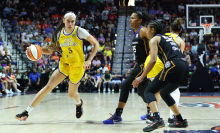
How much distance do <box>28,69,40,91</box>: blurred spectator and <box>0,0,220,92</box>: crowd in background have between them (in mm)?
48

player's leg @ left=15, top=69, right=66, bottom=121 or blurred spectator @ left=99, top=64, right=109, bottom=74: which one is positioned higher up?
player's leg @ left=15, top=69, right=66, bottom=121

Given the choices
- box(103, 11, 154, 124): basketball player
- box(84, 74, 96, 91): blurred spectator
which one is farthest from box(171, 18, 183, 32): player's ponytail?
box(84, 74, 96, 91): blurred spectator

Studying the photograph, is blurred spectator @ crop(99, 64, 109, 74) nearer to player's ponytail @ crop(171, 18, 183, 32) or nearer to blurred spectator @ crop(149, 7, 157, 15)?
blurred spectator @ crop(149, 7, 157, 15)

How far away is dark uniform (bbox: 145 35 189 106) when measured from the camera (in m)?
4.02

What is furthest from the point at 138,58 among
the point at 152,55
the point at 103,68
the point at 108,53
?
the point at 108,53

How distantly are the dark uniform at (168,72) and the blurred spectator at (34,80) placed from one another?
1146cm

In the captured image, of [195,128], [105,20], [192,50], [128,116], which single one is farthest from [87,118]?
[105,20]

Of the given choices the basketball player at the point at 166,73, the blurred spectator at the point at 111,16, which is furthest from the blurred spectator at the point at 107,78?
the basketball player at the point at 166,73

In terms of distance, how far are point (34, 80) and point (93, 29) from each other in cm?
532

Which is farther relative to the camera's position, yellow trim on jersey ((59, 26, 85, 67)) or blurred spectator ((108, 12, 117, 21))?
blurred spectator ((108, 12, 117, 21))

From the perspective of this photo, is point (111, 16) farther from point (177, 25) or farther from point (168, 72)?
point (168, 72)

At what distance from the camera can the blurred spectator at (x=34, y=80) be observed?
14805mm

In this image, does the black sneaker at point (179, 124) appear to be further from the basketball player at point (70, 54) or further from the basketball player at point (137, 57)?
the basketball player at point (70, 54)

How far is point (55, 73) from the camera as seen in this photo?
5016mm
